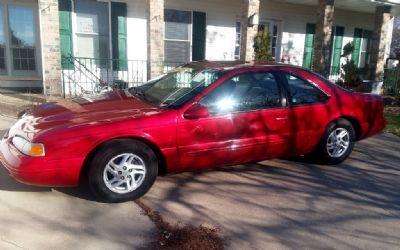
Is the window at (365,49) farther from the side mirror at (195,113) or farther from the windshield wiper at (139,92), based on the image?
the side mirror at (195,113)

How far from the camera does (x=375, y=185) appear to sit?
16.5 ft

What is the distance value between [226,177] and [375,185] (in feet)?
6.46

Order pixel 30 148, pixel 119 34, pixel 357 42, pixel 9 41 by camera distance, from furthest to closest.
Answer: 1. pixel 357 42
2. pixel 9 41
3. pixel 119 34
4. pixel 30 148

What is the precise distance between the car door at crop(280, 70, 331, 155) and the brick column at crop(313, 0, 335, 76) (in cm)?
739

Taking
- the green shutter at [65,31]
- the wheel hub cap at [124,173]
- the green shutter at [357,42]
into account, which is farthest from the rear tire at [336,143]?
the green shutter at [357,42]

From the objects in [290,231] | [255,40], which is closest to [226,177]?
[290,231]

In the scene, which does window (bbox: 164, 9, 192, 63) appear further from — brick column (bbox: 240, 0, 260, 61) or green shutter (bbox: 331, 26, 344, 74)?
green shutter (bbox: 331, 26, 344, 74)

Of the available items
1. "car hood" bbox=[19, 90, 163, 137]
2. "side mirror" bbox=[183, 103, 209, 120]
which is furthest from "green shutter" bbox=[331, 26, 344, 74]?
"car hood" bbox=[19, 90, 163, 137]

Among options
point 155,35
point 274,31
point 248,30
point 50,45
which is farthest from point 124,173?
point 274,31

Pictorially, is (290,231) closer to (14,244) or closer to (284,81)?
(284,81)

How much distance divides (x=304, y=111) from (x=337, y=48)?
11356 millimetres

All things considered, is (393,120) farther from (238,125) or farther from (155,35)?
(238,125)

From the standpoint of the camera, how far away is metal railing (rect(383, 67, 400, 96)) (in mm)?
14039

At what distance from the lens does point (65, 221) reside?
3.71 meters
